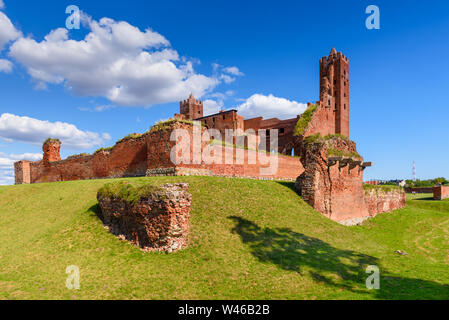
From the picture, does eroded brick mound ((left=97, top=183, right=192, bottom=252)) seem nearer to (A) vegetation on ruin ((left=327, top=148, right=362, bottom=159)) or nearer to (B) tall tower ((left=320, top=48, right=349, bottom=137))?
(A) vegetation on ruin ((left=327, top=148, right=362, bottom=159))

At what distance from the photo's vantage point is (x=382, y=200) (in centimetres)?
2550

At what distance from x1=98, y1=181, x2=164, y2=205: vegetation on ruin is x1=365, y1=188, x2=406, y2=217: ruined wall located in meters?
19.7

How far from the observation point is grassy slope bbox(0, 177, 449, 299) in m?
8.38

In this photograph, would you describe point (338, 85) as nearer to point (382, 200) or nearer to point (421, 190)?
point (421, 190)

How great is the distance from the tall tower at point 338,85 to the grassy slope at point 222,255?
134ft

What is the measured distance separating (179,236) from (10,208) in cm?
1330

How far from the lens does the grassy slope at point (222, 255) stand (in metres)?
8.38

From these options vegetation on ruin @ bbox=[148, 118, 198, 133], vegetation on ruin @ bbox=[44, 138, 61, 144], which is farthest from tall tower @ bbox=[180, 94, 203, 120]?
vegetation on ruin @ bbox=[148, 118, 198, 133]

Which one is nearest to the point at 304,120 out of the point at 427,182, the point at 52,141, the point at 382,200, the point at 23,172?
the point at 382,200

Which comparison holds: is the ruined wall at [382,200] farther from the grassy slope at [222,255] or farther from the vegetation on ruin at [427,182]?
the vegetation on ruin at [427,182]

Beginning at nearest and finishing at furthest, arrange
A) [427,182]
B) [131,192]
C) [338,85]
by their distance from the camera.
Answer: [131,192], [338,85], [427,182]

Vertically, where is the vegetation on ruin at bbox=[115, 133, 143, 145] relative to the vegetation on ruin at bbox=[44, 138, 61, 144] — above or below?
Answer: below

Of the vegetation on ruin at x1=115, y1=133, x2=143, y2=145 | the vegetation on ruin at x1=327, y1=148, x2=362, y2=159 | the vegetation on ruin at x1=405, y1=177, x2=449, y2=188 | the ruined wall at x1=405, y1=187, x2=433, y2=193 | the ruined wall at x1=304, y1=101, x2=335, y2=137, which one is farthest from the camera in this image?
the vegetation on ruin at x1=405, y1=177, x2=449, y2=188

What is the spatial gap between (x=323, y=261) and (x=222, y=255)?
13.7ft
